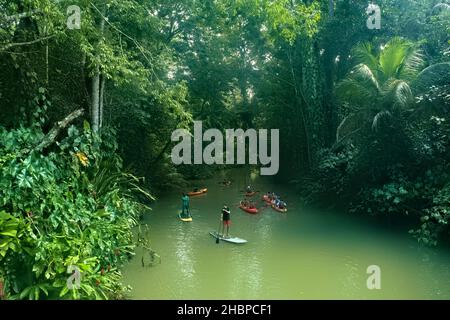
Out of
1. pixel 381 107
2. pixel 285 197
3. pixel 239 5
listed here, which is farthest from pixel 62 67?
pixel 285 197

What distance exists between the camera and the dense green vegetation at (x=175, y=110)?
6305mm

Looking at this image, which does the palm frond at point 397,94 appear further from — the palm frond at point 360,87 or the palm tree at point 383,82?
the palm frond at point 360,87

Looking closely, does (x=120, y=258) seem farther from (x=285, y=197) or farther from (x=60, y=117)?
(x=285, y=197)

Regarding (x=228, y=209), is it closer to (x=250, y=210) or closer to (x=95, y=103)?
(x=250, y=210)

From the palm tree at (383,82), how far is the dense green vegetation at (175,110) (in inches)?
1.7

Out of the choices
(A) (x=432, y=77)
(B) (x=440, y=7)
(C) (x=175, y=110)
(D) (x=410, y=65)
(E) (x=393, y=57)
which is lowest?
(C) (x=175, y=110)

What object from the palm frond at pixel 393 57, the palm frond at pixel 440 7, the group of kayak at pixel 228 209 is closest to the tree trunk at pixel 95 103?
the group of kayak at pixel 228 209

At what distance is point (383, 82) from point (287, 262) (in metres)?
6.82

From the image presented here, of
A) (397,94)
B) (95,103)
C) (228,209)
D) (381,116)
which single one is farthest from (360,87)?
(95,103)

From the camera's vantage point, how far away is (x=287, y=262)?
980 centimetres

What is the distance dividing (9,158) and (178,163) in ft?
55.0

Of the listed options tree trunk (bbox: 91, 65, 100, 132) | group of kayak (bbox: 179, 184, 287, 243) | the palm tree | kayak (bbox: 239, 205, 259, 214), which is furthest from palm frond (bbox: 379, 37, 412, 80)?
tree trunk (bbox: 91, 65, 100, 132)

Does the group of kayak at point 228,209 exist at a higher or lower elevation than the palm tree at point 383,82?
lower
